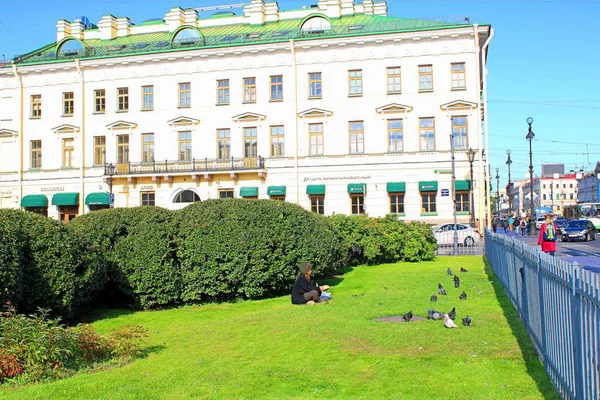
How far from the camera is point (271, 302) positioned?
603 inches

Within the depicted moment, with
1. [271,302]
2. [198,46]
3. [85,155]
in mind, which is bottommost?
[271,302]

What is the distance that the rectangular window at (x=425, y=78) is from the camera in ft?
142

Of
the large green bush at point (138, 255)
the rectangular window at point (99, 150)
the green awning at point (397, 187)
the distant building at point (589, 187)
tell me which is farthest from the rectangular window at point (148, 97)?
the distant building at point (589, 187)

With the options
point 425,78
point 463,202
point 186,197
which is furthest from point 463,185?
point 186,197

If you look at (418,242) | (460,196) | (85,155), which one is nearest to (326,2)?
(460,196)

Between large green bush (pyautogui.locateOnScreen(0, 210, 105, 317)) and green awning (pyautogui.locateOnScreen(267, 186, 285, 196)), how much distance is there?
31.7 m

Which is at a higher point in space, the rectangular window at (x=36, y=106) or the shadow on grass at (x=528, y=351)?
the rectangular window at (x=36, y=106)

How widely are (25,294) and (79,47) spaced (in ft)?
141

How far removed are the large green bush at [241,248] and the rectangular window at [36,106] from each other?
127 ft

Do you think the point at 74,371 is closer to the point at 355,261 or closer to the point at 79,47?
the point at 355,261

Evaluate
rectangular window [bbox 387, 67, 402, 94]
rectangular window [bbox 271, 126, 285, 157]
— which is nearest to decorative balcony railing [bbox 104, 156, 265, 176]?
rectangular window [bbox 271, 126, 285, 157]

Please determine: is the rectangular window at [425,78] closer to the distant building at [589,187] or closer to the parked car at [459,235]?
the parked car at [459,235]

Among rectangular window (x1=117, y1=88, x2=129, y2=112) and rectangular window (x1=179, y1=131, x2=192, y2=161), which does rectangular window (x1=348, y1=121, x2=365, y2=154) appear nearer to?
rectangular window (x1=179, y1=131, x2=192, y2=161)

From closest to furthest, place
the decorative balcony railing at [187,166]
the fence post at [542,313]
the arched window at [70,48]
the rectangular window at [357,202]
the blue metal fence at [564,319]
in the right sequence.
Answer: the blue metal fence at [564,319]
the fence post at [542,313]
the rectangular window at [357,202]
the decorative balcony railing at [187,166]
the arched window at [70,48]
